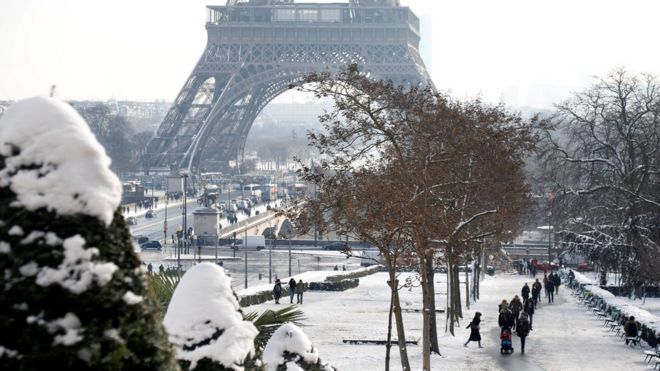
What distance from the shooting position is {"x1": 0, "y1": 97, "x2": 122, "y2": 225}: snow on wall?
205 inches

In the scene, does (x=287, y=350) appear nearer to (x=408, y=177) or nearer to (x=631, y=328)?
(x=408, y=177)

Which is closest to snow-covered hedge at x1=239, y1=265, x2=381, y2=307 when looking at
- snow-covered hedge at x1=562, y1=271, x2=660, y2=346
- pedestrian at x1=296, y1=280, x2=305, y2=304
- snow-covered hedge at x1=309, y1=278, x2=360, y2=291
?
snow-covered hedge at x1=309, y1=278, x2=360, y2=291

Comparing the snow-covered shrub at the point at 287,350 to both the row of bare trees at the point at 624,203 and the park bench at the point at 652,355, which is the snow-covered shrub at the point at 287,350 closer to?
the park bench at the point at 652,355

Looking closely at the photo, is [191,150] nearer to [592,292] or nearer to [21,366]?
[592,292]

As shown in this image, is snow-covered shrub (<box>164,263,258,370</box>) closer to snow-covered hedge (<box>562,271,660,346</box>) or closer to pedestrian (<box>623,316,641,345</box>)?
snow-covered hedge (<box>562,271,660,346</box>)

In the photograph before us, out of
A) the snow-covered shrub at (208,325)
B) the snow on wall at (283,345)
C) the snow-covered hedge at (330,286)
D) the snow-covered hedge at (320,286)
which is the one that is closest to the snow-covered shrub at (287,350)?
the snow on wall at (283,345)

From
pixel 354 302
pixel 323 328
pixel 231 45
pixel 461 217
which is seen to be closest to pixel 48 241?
pixel 461 217

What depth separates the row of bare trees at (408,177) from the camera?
24953 millimetres

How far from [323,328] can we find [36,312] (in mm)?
30448

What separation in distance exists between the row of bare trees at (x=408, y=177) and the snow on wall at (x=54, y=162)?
699 inches

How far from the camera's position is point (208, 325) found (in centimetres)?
829

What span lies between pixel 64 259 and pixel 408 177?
21.9m

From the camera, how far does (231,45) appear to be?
4921 inches

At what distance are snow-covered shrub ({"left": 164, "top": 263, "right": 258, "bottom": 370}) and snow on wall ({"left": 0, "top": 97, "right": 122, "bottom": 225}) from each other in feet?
9.46
